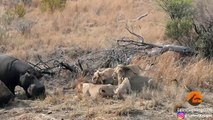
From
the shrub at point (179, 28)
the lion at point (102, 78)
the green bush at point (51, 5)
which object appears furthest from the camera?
the green bush at point (51, 5)

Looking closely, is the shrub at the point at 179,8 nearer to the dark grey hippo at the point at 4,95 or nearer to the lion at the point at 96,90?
the lion at the point at 96,90

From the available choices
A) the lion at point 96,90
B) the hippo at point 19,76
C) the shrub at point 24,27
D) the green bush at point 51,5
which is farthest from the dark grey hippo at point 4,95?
the green bush at point 51,5

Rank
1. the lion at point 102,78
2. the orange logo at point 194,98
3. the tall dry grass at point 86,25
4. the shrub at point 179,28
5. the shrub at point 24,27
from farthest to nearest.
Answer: the shrub at point 24,27 → the tall dry grass at point 86,25 → the shrub at point 179,28 → the lion at point 102,78 → the orange logo at point 194,98

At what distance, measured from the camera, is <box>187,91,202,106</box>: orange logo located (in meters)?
8.65

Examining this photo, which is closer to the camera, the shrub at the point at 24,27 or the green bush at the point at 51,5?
the shrub at the point at 24,27

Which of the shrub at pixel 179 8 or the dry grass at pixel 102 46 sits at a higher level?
the shrub at pixel 179 8

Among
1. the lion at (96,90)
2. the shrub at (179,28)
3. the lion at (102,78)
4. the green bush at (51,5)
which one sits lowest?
the lion at (96,90)

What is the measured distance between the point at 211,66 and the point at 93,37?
221 inches

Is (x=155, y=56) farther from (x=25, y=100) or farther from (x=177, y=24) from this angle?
(x=25, y=100)

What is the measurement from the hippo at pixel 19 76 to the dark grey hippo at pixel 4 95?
543 millimetres

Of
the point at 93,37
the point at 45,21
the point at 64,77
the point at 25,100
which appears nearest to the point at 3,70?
the point at 25,100

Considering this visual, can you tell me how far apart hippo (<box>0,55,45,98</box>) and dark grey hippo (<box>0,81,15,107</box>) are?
543 mm

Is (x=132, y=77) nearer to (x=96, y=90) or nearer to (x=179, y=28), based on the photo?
(x=96, y=90)

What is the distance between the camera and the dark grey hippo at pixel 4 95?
8.72 m
